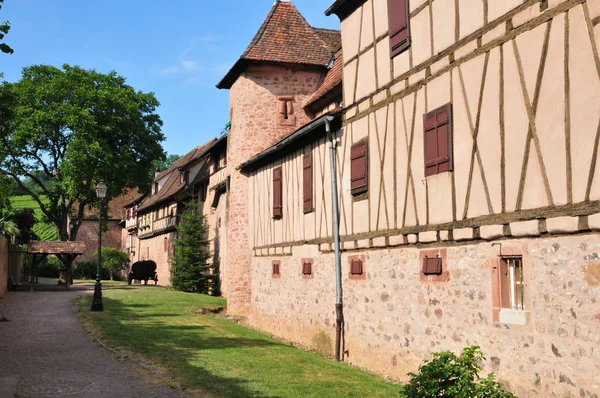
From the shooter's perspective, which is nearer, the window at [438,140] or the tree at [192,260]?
the window at [438,140]

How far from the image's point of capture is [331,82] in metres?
19.3

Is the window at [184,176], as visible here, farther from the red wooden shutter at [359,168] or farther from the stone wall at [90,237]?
the red wooden shutter at [359,168]

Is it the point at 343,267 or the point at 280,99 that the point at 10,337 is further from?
the point at 280,99

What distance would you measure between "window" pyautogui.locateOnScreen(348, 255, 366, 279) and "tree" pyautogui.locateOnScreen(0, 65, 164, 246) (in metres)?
22.0

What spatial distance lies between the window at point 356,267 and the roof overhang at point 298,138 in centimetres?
313

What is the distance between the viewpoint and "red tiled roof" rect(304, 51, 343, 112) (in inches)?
730

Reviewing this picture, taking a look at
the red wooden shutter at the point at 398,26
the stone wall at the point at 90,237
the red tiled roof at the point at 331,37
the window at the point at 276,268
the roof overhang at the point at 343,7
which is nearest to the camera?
the red wooden shutter at the point at 398,26

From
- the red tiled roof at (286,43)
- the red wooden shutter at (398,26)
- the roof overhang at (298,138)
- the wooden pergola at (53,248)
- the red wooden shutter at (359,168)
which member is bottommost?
the wooden pergola at (53,248)

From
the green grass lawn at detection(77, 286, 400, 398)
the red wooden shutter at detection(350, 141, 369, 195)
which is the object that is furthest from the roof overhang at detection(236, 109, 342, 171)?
the green grass lawn at detection(77, 286, 400, 398)

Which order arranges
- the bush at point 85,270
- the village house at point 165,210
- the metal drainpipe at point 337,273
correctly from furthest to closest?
the bush at point 85,270 < the village house at point 165,210 < the metal drainpipe at point 337,273

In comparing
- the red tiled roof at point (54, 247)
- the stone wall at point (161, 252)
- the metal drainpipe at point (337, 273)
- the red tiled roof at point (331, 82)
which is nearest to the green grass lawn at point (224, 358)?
the metal drainpipe at point (337, 273)

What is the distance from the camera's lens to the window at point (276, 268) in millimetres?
17969

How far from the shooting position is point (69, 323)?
17312mm

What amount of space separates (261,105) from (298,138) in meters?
6.30
